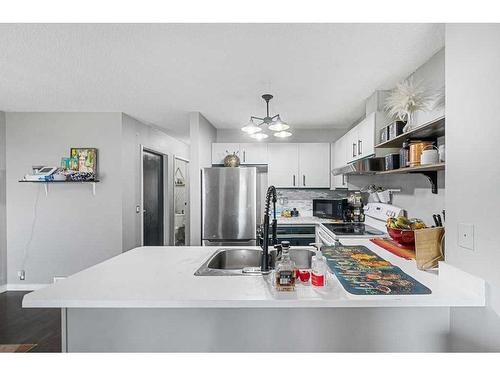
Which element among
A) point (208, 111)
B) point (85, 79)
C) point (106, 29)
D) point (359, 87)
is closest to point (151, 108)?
point (208, 111)

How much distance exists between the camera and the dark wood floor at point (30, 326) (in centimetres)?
233

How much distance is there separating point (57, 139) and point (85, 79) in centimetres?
152

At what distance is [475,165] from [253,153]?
10.6 ft

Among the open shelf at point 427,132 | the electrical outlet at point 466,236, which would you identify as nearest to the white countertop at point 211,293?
the electrical outlet at point 466,236

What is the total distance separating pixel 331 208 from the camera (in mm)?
3725

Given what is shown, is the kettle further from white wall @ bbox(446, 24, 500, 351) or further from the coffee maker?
the coffee maker

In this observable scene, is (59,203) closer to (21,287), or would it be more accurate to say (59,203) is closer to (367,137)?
(21,287)

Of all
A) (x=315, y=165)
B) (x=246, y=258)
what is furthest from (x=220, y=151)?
(x=246, y=258)

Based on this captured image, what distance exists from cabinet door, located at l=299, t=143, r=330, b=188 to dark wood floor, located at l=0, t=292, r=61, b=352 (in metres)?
3.35

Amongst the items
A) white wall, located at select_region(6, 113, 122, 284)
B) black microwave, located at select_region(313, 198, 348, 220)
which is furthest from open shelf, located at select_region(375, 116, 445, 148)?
white wall, located at select_region(6, 113, 122, 284)

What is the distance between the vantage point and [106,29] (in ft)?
5.50

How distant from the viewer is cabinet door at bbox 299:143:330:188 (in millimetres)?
4105

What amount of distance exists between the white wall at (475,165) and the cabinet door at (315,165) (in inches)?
112

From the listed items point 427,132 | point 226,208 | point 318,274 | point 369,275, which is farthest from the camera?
point 226,208
